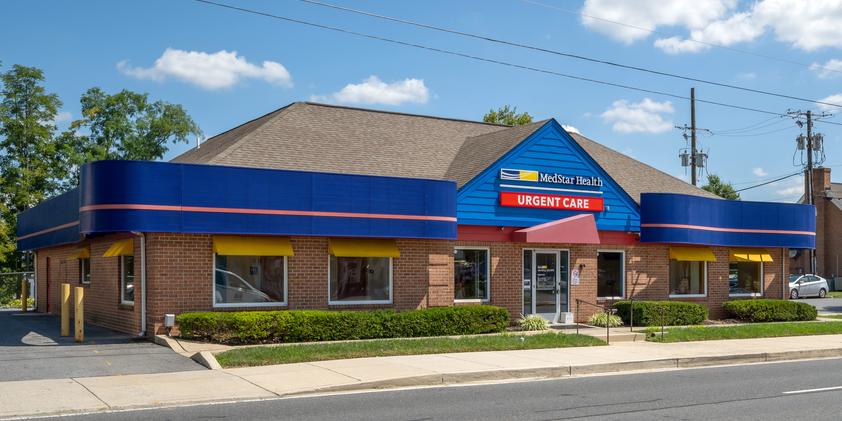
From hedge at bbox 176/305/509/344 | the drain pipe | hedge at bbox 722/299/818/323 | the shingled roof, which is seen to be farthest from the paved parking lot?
hedge at bbox 722/299/818/323

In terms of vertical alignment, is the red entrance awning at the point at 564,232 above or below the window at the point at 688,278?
above

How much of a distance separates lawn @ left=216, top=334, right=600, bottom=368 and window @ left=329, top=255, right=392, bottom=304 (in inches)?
98.2

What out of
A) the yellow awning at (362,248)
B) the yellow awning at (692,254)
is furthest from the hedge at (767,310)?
the yellow awning at (362,248)

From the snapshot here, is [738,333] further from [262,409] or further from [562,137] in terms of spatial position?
[262,409]

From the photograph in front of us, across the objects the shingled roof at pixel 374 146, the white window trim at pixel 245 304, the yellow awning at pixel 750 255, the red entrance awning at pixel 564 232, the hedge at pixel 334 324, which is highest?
the shingled roof at pixel 374 146

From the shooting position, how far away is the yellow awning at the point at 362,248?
19734 mm

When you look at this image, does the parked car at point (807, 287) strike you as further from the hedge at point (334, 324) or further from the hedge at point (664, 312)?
the hedge at point (334, 324)

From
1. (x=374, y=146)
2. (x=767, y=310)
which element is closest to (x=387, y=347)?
(x=374, y=146)

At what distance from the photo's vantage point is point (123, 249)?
18.9 meters

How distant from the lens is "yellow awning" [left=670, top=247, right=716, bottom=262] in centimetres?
2530

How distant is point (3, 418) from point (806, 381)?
12.0 m

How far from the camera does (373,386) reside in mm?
12828

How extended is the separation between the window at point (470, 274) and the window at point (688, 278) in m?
6.90

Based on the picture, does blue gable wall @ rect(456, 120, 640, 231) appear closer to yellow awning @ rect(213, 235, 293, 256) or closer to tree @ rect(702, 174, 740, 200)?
yellow awning @ rect(213, 235, 293, 256)
